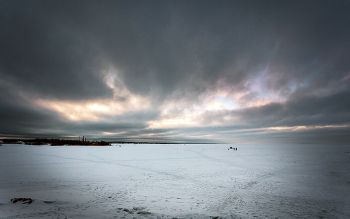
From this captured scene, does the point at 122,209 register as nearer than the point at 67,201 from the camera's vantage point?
Yes

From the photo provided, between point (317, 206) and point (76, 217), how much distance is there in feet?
34.1

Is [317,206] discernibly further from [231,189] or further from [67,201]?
[67,201]

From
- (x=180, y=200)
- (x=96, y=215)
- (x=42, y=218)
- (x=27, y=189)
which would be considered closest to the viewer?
(x=42, y=218)

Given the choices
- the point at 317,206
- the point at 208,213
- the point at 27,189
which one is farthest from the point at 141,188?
the point at 317,206

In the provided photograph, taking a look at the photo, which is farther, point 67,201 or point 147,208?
point 67,201

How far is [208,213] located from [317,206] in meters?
5.38

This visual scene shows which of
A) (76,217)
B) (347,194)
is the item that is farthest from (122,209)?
(347,194)

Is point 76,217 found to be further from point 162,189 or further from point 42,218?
point 162,189

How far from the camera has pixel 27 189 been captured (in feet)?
29.2

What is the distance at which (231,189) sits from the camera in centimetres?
980

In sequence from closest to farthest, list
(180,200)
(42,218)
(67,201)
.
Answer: (42,218), (67,201), (180,200)

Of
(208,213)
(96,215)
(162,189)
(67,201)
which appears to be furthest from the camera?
(162,189)

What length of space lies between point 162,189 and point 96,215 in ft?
13.8

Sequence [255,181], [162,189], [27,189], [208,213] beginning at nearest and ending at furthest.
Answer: [208,213]
[27,189]
[162,189]
[255,181]
